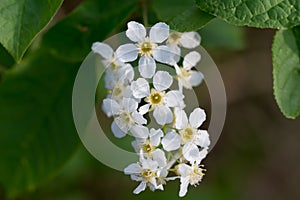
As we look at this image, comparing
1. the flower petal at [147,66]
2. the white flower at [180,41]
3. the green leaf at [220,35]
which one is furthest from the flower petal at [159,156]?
the green leaf at [220,35]

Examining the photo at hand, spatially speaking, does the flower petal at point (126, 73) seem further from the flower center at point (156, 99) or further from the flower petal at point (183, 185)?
the flower petal at point (183, 185)

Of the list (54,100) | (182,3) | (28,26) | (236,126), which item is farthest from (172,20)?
(236,126)

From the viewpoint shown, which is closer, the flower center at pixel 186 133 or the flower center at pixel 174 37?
the flower center at pixel 186 133

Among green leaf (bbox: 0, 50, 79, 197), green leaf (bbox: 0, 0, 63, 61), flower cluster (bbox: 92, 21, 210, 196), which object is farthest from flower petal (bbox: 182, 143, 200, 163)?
green leaf (bbox: 0, 50, 79, 197)

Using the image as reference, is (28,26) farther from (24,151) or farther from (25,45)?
(24,151)

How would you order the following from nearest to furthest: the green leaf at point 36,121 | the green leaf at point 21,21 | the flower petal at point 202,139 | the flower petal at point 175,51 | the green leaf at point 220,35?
the green leaf at point 21,21, the flower petal at point 202,139, the flower petal at point 175,51, the green leaf at point 36,121, the green leaf at point 220,35

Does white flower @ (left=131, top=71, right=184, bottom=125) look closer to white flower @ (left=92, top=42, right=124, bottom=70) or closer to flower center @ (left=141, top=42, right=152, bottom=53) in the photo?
flower center @ (left=141, top=42, right=152, bottom=53)

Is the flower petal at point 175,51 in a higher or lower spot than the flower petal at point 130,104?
lower
